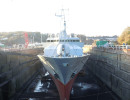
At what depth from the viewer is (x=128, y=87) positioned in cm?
1398

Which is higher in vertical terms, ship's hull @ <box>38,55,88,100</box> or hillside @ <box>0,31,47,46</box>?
hillside @ <box>0,31,47,46</box>

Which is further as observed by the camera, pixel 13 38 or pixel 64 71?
pixel 13 38

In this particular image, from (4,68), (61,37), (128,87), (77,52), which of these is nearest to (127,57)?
(128,87)

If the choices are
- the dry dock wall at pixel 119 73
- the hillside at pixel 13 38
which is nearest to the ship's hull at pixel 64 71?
the dry dock wall at pixel 119 73

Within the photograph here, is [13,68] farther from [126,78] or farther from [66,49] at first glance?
[126,78]

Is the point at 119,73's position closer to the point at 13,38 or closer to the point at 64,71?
the point at 64,71

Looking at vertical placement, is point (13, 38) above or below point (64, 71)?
above

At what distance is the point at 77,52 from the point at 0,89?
9263 mm

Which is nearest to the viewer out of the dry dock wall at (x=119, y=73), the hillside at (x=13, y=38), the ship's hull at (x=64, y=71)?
the ship's hull at (x=64, y=71)

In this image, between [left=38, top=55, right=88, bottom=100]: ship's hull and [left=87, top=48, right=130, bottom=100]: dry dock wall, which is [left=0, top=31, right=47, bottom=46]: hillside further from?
[left=38, top=55, right=88, bottom=100]: ship's hull

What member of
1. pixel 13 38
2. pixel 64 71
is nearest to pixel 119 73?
pixel 64 71

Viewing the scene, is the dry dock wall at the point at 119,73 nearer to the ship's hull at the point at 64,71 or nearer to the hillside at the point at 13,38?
the ship's hull at the point at 64,71

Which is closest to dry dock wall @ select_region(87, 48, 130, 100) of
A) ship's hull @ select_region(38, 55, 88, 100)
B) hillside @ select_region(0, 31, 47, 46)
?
A: ship's hull @ select_region(38, 55, 88, 100)

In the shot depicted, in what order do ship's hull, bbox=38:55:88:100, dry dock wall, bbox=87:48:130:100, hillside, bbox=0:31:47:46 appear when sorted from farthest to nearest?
hillside, bbox=0:31:47:46 → dry dock wall, bbox=87:48:130:100 → ship's hull, bbox=38:55:88:100
